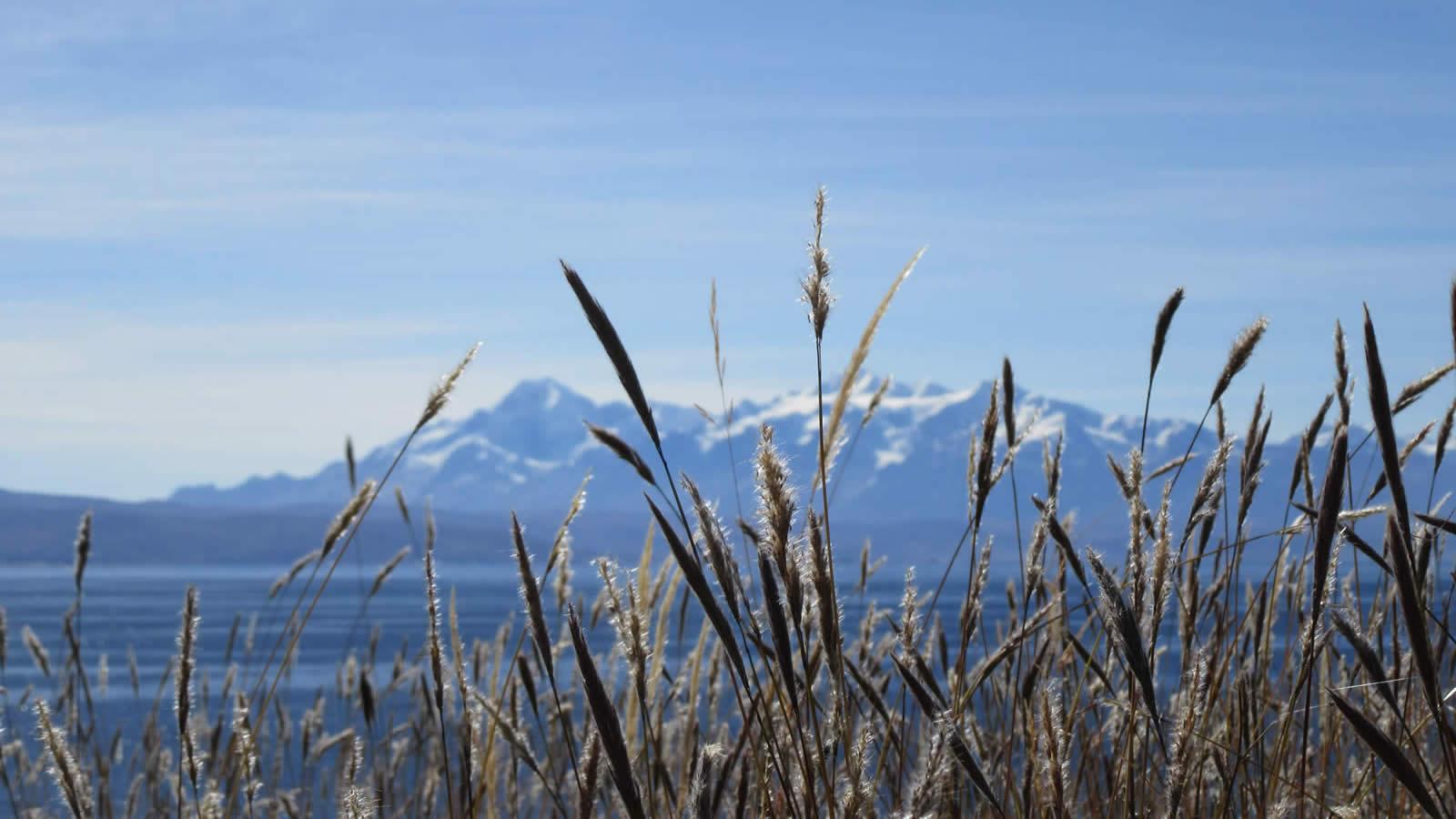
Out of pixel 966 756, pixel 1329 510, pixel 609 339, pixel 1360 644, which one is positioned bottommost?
pixel 966 756

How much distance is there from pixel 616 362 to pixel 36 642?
427cm

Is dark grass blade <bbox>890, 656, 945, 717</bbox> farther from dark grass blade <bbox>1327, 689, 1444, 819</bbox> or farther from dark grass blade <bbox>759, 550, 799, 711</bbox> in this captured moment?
dark grass blade <bbox>1327, 689, 1444, 819</bbox>

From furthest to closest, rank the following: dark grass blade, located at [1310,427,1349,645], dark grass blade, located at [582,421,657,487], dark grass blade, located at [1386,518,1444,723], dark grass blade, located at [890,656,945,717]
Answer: dark grass blade, located at [890,656,945,717] → dark grass blade, located at [582,421,657,487] → dark grass blade, located at [1310,427,1349,645] → dark grass blade, located at [1386,518,1444,723]

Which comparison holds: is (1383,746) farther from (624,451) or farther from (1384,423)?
(624,451)

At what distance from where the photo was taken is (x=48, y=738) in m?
1.82

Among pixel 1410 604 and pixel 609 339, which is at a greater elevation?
pixel 609 339

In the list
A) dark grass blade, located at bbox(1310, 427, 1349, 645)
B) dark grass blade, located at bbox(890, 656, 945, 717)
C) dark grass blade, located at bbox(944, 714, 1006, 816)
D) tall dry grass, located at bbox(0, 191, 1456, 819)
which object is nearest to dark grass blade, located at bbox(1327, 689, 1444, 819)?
tall dry grass, located at bbox(0, 191, 1456, 819)

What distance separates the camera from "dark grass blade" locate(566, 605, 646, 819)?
43.0 inches

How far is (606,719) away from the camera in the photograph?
3.60 feet

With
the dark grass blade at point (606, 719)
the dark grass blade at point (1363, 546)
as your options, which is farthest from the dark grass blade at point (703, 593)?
the dark grass blade at point (1363, 546)

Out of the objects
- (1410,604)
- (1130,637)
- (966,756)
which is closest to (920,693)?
(966,756)

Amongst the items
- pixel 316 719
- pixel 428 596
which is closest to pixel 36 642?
pixel 316 719

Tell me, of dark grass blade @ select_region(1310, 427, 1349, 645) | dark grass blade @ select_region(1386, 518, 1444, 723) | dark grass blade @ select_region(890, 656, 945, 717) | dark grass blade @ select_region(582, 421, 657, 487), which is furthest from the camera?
dark grass blade @ select_region(890, 656, 945, 717)

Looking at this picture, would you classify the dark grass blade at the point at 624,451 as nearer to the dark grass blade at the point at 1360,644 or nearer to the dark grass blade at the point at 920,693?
the dark grass blade at the point at 920,693
